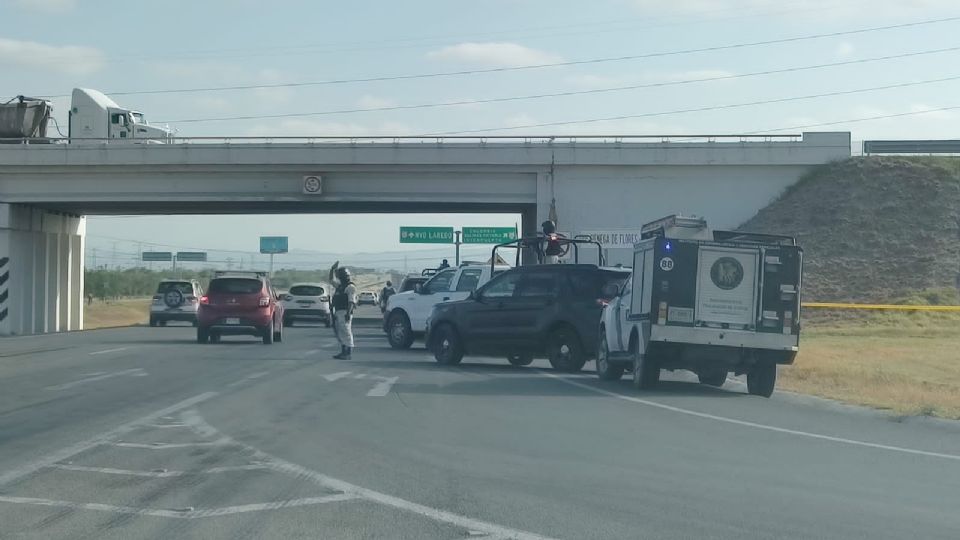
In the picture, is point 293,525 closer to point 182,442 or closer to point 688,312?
point 182,442

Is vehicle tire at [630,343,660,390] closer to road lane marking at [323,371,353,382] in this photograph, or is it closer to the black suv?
the black suv

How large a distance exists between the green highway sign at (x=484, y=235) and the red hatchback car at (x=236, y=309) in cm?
4150

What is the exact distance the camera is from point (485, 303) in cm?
2302

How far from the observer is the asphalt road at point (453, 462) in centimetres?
810

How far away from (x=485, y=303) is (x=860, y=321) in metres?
18.7

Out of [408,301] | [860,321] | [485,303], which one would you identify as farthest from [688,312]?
[860,321]

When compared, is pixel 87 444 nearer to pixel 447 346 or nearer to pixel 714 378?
pixel 714 378

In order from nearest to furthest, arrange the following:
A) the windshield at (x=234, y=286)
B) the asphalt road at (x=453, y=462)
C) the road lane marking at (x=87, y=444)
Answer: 1. the asphalt road at (x=453, y=462)
2. the road lane marking at (x=87, y=444)
3. the windshield at (x=234, y=286)

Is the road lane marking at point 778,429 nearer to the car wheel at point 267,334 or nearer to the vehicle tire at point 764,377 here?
A: the vehicle tire at point 764,377

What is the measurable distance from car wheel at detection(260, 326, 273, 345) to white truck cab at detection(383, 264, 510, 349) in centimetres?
297

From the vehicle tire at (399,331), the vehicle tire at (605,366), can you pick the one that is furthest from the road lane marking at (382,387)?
the vehicle tire at (399,331)

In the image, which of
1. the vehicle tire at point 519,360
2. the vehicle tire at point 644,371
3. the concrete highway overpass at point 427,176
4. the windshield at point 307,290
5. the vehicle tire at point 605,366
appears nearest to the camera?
the vehicle tire at point 644,371

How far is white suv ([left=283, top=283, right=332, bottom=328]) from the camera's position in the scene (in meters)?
45.8

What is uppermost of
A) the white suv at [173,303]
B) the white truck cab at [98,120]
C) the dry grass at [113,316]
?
the white truck cab at [98,120]
